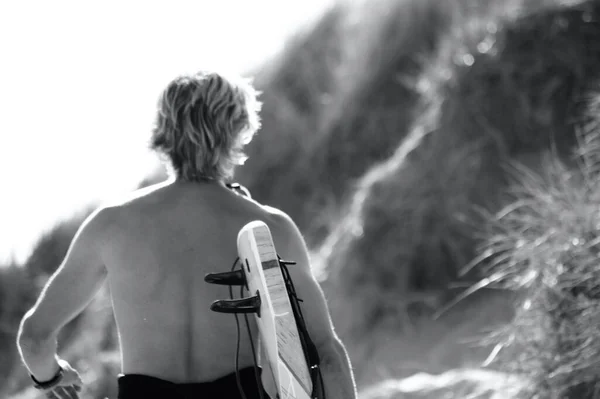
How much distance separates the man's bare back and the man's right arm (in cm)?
18

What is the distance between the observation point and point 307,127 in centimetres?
1104

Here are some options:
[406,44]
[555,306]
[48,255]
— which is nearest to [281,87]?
[406,44]

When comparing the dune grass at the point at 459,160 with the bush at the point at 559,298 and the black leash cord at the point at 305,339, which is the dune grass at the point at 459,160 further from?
the black leash cord at the point at 305,339

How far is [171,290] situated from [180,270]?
0.07 metres

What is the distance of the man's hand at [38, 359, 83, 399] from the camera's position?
302 cm

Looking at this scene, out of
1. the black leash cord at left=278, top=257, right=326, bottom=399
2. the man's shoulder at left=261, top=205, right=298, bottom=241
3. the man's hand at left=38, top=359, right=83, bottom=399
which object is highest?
the man's shoulder at left=261, top=205, right=298, bottom=241

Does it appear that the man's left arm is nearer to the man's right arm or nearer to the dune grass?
the man's right arm

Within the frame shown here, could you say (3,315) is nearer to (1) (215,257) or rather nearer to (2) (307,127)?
(2) (307,127)

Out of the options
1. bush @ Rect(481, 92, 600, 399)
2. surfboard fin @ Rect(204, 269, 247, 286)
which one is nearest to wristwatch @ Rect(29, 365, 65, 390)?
surfboard fin @ Rect(204, 269, 247, 286)

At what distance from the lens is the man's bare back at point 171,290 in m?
2.79

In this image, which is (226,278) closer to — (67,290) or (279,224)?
(279,224)

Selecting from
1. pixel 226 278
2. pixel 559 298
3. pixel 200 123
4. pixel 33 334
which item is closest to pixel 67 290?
Answer: pixel 33 334

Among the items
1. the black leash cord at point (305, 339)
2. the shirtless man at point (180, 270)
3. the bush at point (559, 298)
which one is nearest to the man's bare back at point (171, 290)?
the shirtless man at point (180, 270)

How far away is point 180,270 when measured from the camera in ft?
9.18
